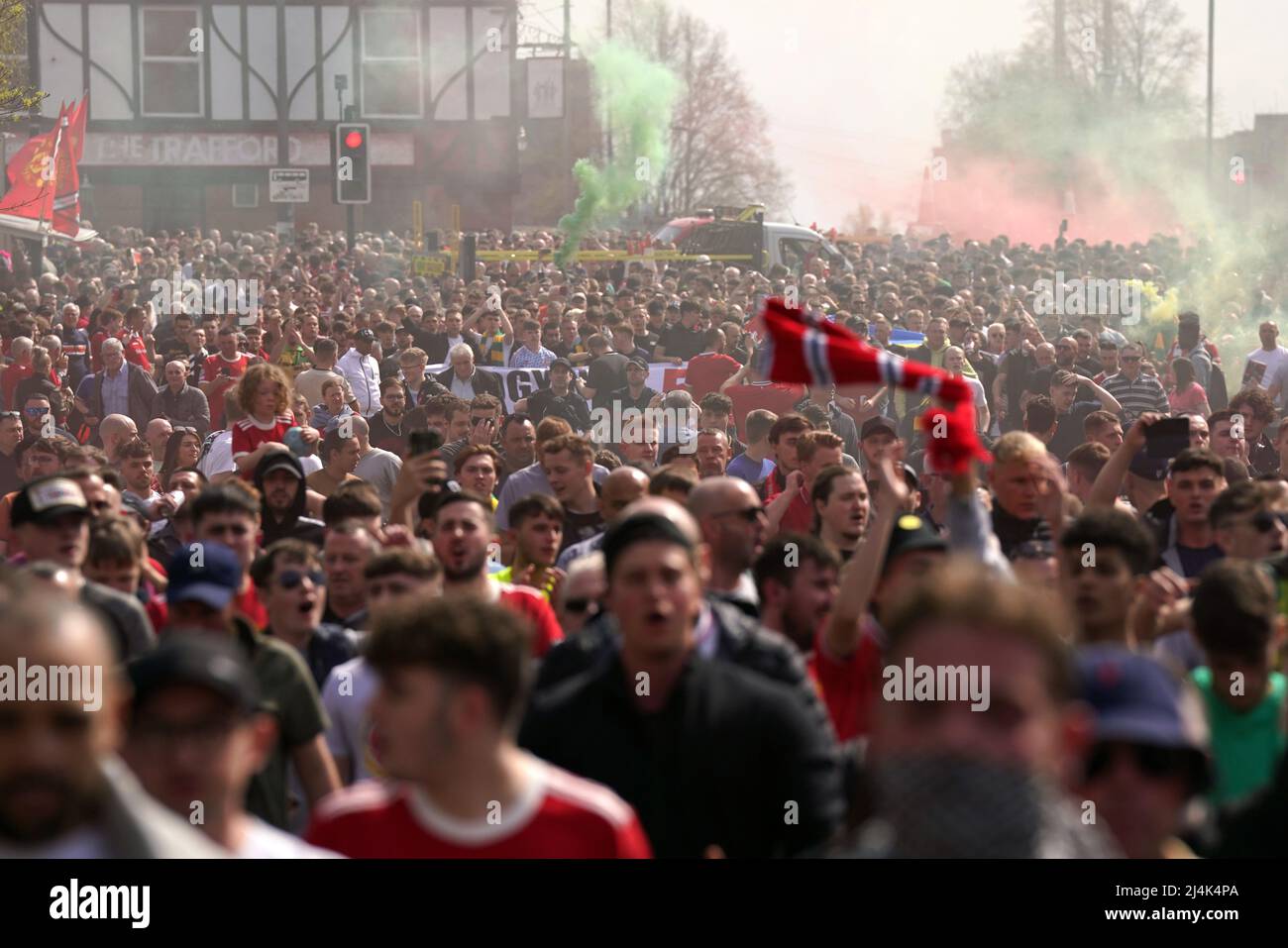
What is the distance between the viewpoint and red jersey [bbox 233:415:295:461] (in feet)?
35.4

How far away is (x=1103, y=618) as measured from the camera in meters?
5.51

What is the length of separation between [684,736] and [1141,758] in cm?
146

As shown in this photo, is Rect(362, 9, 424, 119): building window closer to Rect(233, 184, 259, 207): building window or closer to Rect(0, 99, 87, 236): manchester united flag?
Rect(233, 184, 259, 207): building window

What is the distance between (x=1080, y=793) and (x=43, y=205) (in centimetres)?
2489

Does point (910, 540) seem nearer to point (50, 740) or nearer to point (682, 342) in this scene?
point (50, 740)

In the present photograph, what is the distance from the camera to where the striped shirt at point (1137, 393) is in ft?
48.6

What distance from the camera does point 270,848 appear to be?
139 inches

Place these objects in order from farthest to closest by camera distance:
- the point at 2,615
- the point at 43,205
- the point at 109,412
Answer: the point at 43,205 < the point at 109,412 < the point at 2,615

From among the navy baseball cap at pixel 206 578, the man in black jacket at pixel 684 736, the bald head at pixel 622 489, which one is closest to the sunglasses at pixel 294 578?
the navy baseball cap at pixel 206 578

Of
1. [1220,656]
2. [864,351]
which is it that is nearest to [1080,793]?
[1220,656]

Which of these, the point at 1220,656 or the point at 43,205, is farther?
the point at 43,205

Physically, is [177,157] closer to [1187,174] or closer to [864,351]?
[1187,174]

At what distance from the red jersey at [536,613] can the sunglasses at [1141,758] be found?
3.42 meters
